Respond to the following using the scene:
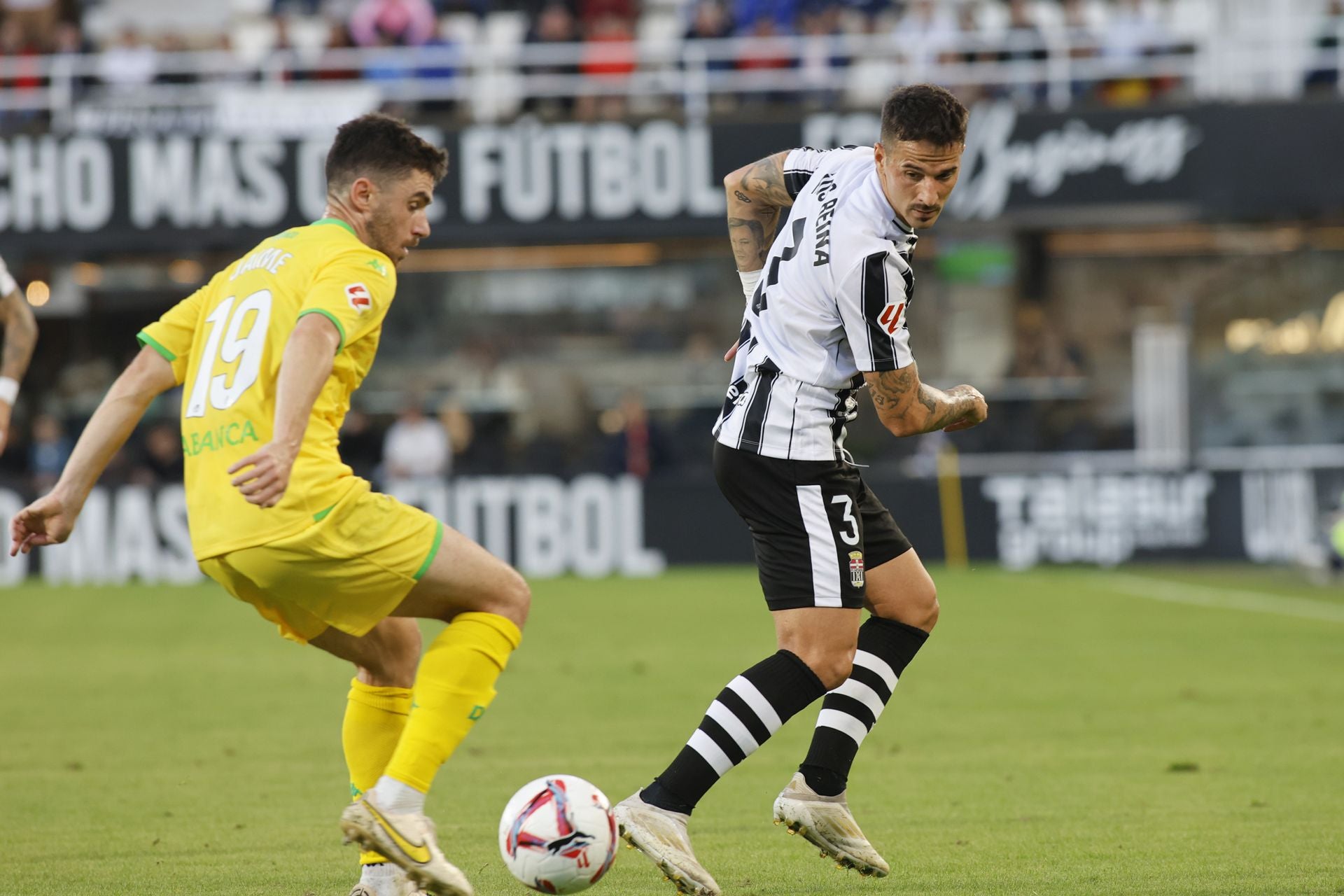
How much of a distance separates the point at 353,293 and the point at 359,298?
0.02m

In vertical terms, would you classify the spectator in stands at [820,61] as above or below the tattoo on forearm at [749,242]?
above

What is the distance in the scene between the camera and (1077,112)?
1928 cm

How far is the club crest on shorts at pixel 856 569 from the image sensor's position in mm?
4809

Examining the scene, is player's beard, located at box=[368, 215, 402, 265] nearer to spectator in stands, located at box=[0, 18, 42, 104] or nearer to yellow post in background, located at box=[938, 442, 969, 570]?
yellow post in background, located at box=[938, 442, 969, 570]

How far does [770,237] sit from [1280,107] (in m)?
15.7

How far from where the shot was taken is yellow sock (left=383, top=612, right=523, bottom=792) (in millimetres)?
4242

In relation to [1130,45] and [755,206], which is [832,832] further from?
[1130,45]

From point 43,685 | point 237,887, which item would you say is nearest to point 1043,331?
point 43,685

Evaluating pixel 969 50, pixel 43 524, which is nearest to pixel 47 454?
pixel 969 50

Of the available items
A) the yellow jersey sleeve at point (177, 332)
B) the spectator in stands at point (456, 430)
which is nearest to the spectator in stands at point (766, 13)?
the spectator in stands at point (456, 430)

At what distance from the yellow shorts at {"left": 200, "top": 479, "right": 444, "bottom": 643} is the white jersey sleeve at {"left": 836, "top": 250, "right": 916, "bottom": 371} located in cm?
127

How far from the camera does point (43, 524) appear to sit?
4.48 m

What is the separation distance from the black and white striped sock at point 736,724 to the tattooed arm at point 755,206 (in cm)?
130

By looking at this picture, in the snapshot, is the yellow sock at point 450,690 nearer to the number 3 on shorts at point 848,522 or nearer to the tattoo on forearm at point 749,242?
the number 3 on shorts at point 848,522
